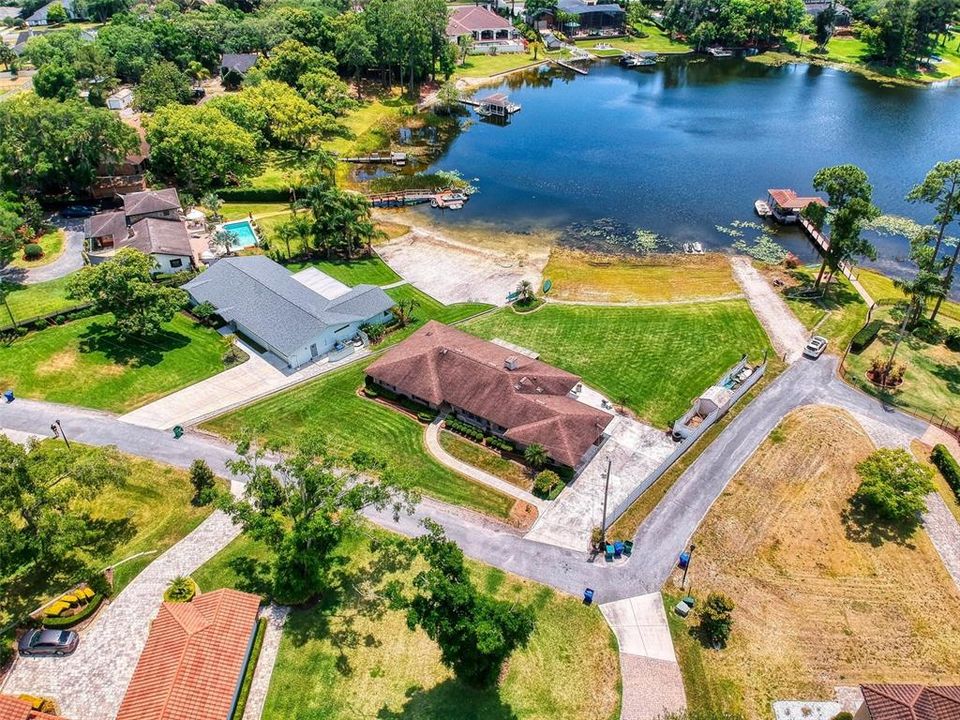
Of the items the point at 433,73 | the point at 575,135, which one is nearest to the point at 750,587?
the point at 575,135

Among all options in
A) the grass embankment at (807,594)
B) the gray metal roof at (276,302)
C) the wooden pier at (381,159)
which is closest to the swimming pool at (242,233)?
the gray metal roof at (276,302)

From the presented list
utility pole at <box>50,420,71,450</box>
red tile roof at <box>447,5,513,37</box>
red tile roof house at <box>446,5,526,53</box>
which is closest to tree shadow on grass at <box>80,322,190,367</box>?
utility pole at <box>50,420,71,450</box>

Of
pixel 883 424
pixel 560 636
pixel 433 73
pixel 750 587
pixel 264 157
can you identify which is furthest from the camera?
pixel 433 73

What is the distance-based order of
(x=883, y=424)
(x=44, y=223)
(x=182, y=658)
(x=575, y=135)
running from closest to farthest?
(x=182, y=658) < (x=883, y=424) < (x=44, y=223) < (x=575, y=135)

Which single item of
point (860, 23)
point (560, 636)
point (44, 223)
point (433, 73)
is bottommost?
point (560, 636)

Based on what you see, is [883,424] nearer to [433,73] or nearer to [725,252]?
[725,252]

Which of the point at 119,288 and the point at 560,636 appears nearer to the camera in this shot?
the point at 560,636

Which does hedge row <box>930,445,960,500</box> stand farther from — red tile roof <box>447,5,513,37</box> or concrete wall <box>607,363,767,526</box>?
red tile roof <box>447,5,513,37</box>

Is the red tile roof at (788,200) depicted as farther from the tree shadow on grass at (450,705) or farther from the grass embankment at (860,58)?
the grass embankment at (860,58)
